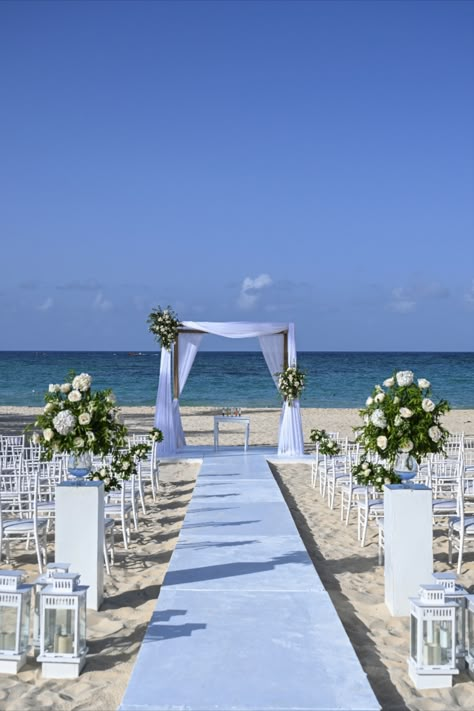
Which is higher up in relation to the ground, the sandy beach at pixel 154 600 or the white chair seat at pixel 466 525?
the white chair seat at pixel 466 525

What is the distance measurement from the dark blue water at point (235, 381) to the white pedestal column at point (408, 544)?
26172 millimetres

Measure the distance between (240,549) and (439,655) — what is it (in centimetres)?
280

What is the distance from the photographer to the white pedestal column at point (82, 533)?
17.2ft

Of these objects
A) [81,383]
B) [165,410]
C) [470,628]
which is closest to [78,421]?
[81,383]

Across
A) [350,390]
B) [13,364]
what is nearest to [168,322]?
[350,390]

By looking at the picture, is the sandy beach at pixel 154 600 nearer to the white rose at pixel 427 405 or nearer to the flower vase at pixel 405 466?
the flower vase at pixel 405 466

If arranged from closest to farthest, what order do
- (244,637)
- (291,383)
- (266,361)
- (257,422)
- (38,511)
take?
1. (244,637)
2. (38,511)
3. (291,383)
4. (266,361)
5. (257,422)

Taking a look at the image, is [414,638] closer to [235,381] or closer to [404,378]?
[404,378]

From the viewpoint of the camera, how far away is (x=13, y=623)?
13.7 ft

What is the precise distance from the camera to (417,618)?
4039 mm

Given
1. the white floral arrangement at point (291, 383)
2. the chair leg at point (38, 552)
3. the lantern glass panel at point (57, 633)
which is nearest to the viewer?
the lantern glass panel at point (57, 633)

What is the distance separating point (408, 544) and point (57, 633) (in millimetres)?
2456

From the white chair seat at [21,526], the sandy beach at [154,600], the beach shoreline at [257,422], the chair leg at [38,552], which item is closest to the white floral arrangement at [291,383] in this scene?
the sandy beach at [154,600]

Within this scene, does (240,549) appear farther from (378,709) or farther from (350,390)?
(350,390)
